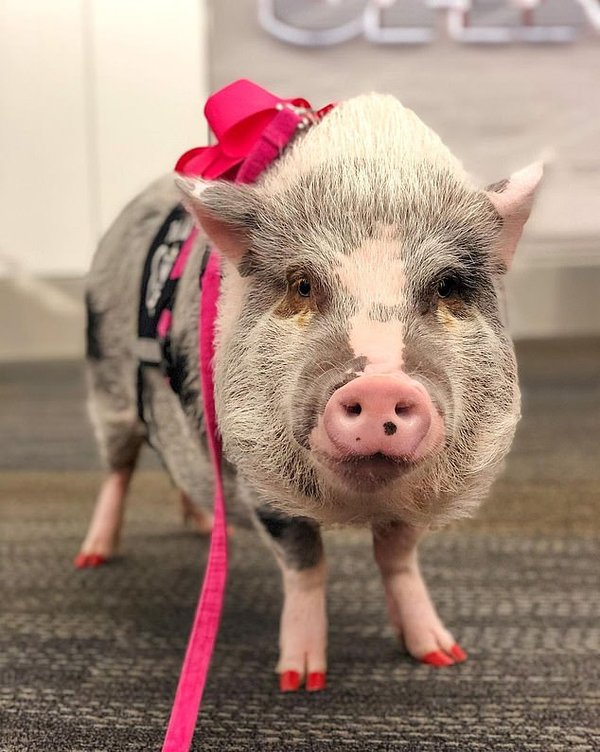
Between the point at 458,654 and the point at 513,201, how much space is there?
0.43 m

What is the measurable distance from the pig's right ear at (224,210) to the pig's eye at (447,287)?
0.14 meters

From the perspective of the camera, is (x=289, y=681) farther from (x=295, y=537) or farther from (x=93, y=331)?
(x=93, y=331)

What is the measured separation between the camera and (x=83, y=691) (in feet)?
2.50

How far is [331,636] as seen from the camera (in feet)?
2.86

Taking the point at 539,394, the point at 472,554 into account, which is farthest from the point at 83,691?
the point at 539,394

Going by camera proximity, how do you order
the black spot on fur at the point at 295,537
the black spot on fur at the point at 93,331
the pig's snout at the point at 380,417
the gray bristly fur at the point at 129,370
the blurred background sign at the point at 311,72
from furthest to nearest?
the blurred background sign at the point at 311,72
the black spot on fur at the point at 93,331
the gray bristly fur at the point at 129,370
the black spot on fur at the point at 295,537
the pig's snout at the point at 380,417

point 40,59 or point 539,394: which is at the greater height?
point 40,59

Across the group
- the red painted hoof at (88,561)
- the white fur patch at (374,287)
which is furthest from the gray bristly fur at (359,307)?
the red painted hoof at (88,561)

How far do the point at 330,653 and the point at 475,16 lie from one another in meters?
1.91

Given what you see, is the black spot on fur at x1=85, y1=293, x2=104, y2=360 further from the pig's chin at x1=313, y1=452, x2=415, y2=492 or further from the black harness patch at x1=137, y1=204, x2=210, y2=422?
the pig's chin at x1=313, y1=452, x2=415, y2=492

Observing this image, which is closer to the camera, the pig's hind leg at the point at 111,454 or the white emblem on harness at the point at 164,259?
the white emblem on harness at the point at 164,259

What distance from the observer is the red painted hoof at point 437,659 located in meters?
0.80

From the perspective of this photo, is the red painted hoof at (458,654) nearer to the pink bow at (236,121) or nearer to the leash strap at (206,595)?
the leash strap at (206,595)

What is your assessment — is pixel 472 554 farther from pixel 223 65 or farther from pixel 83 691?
pixel 223 65
